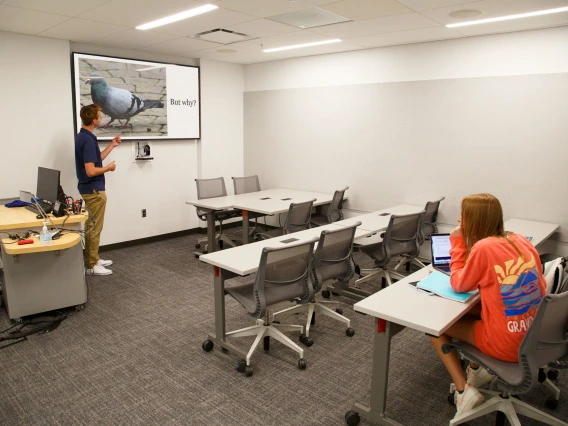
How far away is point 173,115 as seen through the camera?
6328 mm

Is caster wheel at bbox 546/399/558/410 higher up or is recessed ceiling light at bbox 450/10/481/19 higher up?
recessed ceiling light at bbox 450/10/481/19

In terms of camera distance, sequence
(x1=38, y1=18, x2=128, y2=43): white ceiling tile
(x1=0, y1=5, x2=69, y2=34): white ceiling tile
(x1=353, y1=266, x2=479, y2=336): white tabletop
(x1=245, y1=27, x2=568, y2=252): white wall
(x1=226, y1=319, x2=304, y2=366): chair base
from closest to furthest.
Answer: (x1=353, y1=266, x2=479, y2=336): white tabletop, (x1=226, y1=319, x2=304, y2=366): chair base, (x1=0, y1=5, x2=69, y2=34): white ceiling tile, (x1=38, y1=18, x2=128, y2=43): white ceiling tile, (x1=245, y1=27, x2=568, y2=252): white wall

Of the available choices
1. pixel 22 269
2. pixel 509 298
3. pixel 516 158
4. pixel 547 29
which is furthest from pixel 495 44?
pixel 22 269

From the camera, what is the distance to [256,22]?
421 centimetres

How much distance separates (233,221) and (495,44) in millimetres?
4609

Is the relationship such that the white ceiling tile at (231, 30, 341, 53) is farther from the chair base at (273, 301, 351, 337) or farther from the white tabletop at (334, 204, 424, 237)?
the chair base at (273, 301, 351, 337)

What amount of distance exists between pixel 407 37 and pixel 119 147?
3897mm

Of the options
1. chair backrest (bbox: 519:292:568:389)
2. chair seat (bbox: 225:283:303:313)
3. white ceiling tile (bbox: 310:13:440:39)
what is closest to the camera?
chair backrest (bbox: 519:292:568:389)

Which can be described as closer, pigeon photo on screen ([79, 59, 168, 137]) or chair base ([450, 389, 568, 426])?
chair base ([450, 389, 568, 426])

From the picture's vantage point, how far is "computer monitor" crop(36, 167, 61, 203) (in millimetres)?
4047

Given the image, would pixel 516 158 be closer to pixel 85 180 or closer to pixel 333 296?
pixel 333 296

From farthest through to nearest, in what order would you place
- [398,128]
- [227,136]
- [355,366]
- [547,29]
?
[227,136]
[398,128]
[547,29]
[355,366]

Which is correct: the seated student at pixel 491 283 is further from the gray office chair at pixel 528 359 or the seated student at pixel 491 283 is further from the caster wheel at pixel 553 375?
the caster wheel at pixel 553 375

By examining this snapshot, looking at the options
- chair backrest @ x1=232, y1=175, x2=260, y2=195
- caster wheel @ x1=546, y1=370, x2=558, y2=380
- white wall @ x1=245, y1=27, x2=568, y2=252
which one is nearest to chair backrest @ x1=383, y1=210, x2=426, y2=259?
white wall @ x1=245, y1=27, x2=568, y2=252
